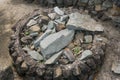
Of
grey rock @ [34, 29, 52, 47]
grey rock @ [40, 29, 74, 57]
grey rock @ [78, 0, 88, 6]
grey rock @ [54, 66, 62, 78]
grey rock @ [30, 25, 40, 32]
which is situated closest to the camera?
grey rock @ [54, 66, 62, 78]

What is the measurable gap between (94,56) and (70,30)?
0.72 meters

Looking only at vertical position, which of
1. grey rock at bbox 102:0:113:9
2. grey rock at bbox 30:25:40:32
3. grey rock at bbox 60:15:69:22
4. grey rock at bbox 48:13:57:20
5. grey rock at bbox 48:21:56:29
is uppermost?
grey rock at bbox 102:0:113:9

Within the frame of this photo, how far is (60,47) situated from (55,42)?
0.45ft

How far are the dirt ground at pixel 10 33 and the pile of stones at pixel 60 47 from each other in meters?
0.19

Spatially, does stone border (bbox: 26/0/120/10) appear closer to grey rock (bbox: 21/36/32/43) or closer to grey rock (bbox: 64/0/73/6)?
grey rock (bbox: 64/0/73/6)

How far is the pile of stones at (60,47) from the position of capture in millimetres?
4738

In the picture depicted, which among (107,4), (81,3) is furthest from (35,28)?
(107,4)

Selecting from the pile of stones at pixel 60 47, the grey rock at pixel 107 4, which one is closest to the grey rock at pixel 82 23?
the pile of stones at pixel 60 47

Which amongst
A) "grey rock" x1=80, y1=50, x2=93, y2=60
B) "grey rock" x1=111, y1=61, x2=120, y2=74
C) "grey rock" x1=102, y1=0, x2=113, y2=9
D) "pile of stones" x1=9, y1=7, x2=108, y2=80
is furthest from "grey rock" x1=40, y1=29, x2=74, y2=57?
"grey rock" x1=102, y1=0, x2=113, y2=9

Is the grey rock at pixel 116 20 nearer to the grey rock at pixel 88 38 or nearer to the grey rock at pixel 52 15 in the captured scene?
the grey rock at pixel 88 38

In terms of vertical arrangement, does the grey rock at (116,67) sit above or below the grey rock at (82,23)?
below

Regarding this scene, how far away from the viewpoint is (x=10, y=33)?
19.7 ft

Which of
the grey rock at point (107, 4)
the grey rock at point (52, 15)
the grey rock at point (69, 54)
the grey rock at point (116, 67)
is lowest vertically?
the grey rock at point (116, 67)

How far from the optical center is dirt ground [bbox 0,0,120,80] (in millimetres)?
5012
